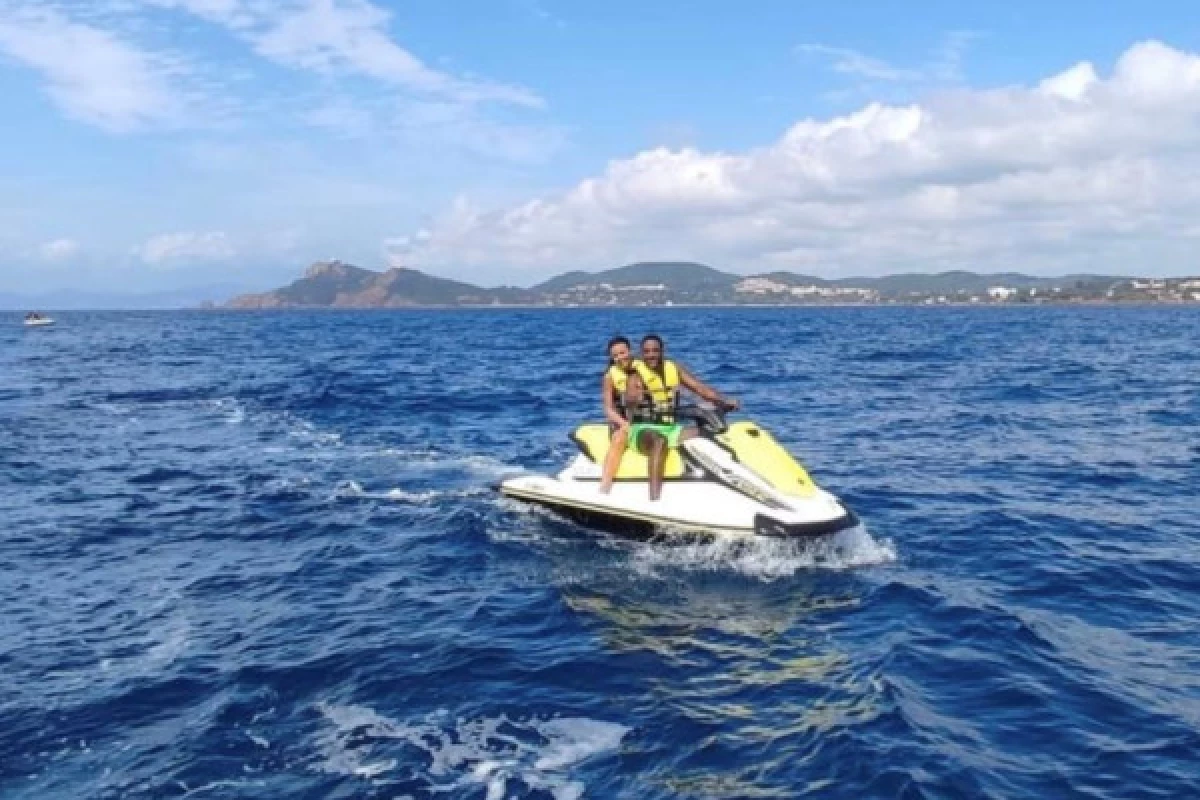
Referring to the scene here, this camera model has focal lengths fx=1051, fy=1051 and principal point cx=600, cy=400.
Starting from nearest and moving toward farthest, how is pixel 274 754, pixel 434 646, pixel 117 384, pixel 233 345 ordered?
pixel 274 754 < pixel 434 646 < pixel 117 384 < pixel 233 345

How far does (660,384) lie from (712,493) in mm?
1718

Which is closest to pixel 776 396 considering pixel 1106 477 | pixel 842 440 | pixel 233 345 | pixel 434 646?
pixel 842 440

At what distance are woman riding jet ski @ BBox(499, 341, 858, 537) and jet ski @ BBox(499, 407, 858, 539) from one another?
0.04 ft

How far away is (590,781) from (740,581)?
14.3 feet

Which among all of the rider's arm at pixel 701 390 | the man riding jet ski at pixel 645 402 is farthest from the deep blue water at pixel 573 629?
the rider's arm at pixel 701 390

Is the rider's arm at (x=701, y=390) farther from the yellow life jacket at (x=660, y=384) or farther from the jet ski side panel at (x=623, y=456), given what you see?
the jet ski side panel at (x=623, y=456)

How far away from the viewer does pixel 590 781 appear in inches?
252

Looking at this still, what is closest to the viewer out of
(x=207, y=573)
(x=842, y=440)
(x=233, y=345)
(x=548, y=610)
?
(x=548, y=610)

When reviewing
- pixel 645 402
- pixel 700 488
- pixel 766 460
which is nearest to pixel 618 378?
pixel 645 402

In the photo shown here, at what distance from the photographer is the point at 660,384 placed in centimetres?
1285

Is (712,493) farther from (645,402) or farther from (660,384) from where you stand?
(660,384)

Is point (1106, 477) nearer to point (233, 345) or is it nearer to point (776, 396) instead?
point (776, 396)

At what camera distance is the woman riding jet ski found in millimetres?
11180

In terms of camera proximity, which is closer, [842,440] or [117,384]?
[842,440]
